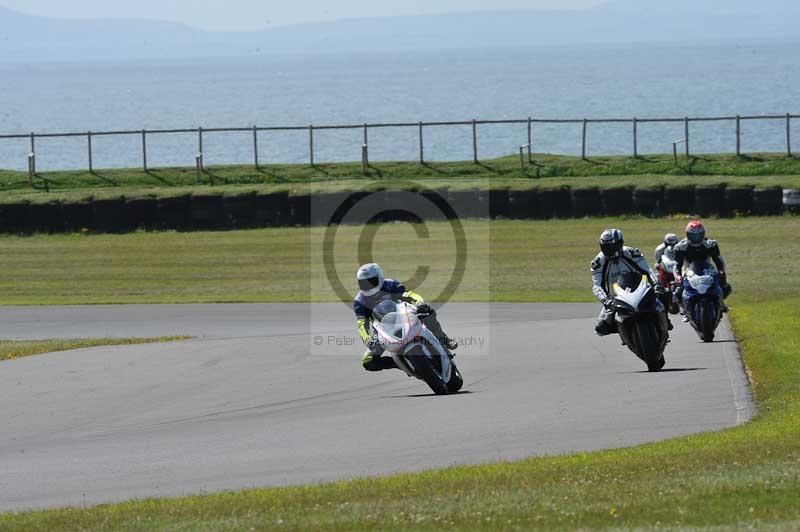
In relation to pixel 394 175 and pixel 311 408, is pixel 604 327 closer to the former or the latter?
pixel 311 408

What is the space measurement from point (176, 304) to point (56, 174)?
70.9ft

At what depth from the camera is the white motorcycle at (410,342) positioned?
15.9 m

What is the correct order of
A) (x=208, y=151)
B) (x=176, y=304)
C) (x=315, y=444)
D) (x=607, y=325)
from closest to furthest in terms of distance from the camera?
1. (x=315, y=444)
2. (x=607, y=325)
3. (x=176, y=304)
4. (x=208, y=151)

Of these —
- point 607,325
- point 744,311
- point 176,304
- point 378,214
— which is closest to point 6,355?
point 176,304

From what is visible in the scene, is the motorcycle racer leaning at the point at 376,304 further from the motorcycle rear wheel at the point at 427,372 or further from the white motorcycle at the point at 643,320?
the white motorcycle at the point at 643,320

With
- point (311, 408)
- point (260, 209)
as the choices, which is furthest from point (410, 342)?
point (260, 209)

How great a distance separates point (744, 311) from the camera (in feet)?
81.3

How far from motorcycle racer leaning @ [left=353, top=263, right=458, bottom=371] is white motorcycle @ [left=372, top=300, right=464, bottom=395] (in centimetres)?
21

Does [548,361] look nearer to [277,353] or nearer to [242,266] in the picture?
[277,353]

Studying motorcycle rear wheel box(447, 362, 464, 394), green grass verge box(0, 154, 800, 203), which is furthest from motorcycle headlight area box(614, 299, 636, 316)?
green grass verge box(0, 154, 800, 203)

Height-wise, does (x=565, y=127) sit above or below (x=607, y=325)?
above

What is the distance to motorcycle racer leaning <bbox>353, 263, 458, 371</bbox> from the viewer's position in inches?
650

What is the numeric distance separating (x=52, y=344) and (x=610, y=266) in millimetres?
9810

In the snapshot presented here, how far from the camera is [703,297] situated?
800 inches
